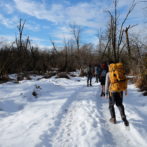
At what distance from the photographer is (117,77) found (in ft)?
15.9

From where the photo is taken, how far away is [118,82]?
489cm

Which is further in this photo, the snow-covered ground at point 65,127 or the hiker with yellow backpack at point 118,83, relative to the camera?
the hiker with yellow backpack at point 118,83

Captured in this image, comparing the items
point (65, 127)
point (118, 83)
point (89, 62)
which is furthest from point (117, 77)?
point (89, 62)

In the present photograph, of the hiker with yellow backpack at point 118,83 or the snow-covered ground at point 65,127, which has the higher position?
the hiker with yellow backpack at point 118,83

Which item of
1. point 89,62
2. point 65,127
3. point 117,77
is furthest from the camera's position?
point 89,62

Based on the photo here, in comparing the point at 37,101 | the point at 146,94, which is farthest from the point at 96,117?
the point at 146,94

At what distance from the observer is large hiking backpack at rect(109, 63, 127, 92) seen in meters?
4.83

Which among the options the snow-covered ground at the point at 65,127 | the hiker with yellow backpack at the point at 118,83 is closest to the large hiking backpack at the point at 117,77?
the hiker with yellow backpack at the point at 118,83

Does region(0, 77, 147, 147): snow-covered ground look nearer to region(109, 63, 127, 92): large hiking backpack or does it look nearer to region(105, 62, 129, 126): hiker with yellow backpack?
region(105, 62, 129, 126): hiker with yellow backpack

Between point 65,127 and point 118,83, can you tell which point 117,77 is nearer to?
point 118,83

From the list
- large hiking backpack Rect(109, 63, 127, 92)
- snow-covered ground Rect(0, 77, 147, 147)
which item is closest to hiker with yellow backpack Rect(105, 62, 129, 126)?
large hiking backpack Rect(109, 63, 127, 92)

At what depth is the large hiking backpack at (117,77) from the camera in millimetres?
4827

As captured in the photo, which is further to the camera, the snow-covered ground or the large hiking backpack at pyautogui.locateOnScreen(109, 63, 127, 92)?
the large hiking backpack at pyautogui.locateOnScreen(109, 63, 127, 92)

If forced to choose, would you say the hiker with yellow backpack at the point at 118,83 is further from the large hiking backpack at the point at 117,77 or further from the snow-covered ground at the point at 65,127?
the snow-covered ground at the point at 65,127
